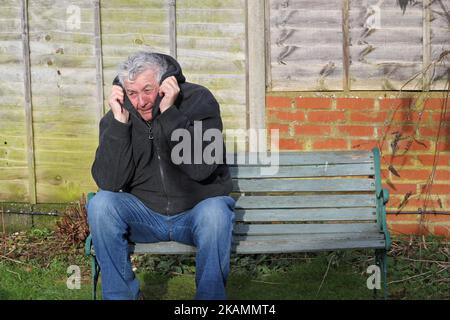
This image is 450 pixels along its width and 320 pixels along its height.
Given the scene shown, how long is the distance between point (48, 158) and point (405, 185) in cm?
285

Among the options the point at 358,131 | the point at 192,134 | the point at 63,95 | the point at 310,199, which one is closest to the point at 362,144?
the point at 358,131

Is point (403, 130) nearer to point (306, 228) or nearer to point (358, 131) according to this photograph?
point (358, 131)

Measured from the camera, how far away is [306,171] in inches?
203

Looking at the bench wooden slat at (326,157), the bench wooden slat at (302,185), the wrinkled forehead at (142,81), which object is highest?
the wrinkled forehead at (142,81)

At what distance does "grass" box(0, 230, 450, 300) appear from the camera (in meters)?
5.19

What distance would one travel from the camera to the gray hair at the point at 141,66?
4.49m

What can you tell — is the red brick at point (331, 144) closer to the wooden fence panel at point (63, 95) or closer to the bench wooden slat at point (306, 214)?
the bench wooden slat at point (306, 214)

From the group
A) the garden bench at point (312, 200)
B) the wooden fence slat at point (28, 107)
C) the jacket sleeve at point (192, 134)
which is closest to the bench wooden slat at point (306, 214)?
the garden bench at point (312, 200)

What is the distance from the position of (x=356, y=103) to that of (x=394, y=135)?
1.23 ft

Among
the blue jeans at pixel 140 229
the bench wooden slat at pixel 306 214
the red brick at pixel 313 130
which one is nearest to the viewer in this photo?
the blue jeans at pixel 140 229

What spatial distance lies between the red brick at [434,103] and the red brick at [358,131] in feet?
1.49

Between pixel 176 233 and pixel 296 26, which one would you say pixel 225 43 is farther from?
pixel 176 233
